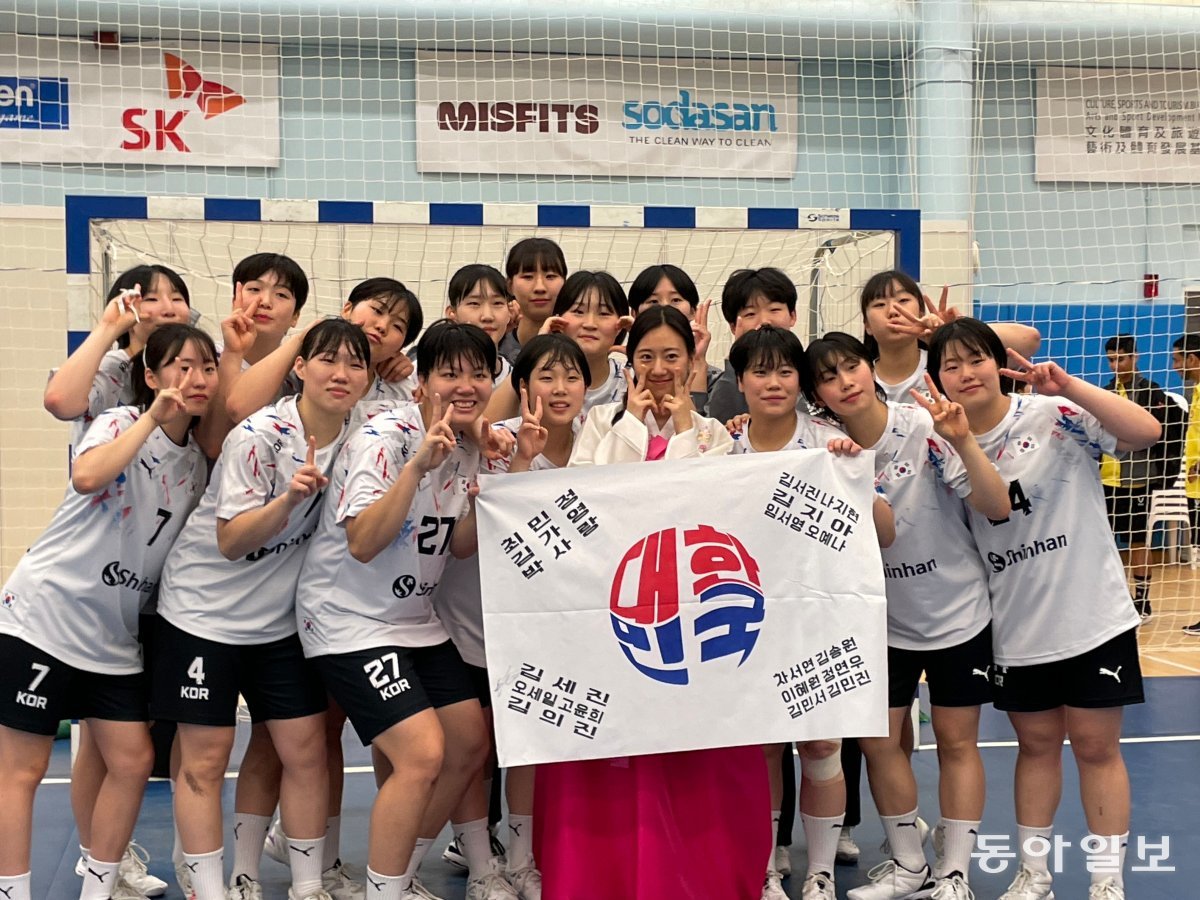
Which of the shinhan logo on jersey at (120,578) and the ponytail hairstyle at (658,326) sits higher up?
the ponytail hairstyle at (658,326)

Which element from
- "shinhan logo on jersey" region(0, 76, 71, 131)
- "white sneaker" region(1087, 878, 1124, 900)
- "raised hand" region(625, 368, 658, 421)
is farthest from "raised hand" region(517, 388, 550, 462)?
"shinhan logo on jersey" region(0, 76, 71, 131)

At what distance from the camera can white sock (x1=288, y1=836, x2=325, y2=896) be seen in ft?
12.9

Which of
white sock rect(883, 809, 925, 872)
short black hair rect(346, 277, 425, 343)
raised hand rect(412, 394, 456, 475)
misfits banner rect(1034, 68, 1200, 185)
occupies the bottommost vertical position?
white sock rect(883, 809, 925, 872)

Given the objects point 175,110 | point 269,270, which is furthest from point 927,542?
point 175,110

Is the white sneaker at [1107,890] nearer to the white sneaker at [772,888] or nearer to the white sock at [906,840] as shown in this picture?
the white sock at [906,840]

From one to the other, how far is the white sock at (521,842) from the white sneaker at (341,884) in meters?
0.48

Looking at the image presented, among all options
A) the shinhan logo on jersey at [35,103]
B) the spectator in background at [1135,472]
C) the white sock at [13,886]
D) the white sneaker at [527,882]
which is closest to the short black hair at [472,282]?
the white sneaker at [527,882]

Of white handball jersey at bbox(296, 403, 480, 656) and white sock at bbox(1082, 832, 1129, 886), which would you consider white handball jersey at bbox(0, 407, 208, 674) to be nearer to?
white handball jersey at bbox(296, 403, 480, 656)

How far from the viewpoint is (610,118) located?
10859 millimetres

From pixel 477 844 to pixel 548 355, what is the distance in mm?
1581

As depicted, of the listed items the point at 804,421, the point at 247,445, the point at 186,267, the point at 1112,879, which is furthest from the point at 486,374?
the point at 186,267

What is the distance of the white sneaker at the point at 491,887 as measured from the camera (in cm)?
409

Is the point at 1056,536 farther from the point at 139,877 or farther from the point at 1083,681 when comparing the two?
the point at 139,877

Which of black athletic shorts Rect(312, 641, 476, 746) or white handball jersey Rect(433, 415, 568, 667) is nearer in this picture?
black athletic shorts Rect(312, 641, 476, 746)
